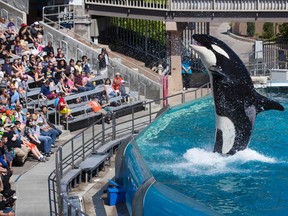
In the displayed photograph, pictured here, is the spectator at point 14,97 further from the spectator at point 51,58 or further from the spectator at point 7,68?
the spectator at point 51,58

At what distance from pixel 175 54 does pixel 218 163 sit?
49.5ft

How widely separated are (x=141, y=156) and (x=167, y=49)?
16.9 metres

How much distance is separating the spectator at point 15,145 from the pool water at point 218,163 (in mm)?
2778

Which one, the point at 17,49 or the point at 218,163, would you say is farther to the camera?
the point at 17,49

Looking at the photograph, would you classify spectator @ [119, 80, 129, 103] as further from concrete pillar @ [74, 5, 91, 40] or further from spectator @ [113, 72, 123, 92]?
concrete pillar @ [74, 5, 91, 40]

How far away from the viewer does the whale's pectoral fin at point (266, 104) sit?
22.3m

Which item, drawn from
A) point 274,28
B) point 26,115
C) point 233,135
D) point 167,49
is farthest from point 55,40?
point 274,28

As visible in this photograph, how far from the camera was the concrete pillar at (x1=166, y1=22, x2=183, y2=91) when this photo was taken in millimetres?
36844

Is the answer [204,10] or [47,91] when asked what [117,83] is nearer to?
[47,91]

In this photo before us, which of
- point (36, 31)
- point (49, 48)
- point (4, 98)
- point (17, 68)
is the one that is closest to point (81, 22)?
point (36, 31)

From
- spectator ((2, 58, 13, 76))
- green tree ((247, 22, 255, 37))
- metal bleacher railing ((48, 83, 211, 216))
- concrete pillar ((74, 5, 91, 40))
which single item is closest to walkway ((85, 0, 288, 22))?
concrete pillar ((74, 5, 91, 40))

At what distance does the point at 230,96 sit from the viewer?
74.0 feet

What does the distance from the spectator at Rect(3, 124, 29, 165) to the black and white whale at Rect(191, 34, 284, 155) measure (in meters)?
4.65

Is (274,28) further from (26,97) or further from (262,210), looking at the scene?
(262,210)
